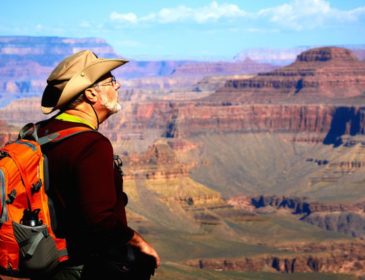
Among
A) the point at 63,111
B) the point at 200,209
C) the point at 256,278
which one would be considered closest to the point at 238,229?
the point at 200,209

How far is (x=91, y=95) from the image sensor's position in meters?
10.6

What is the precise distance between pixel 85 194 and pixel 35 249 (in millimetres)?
658

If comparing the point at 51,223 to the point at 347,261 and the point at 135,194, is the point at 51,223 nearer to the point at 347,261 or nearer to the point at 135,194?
the point at 347,261

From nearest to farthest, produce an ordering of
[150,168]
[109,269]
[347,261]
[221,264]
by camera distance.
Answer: [109,269], [221,264], [347,261], [150,168]

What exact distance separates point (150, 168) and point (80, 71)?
16722 cm

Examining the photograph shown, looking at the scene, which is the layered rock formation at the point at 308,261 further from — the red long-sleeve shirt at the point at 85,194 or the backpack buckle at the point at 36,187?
the backpack buckle at the point at 36,187

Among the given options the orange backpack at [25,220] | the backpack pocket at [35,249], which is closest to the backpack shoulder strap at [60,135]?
the orange backpack at [25,220]

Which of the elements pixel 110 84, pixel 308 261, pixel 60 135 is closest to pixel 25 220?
pixel 60 135

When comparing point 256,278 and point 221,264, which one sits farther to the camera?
point 221,264

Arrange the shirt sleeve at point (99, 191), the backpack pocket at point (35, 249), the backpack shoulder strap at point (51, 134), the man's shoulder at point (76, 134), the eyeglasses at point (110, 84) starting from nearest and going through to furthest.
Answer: the backpack pocket at point (35, 249)
the shirt sleeve at point (99, 191)
the man's shoulder at point (76, 134)
the backpack shoulder strap at point (51, 134)
the eyeglasses at point (110, 84)

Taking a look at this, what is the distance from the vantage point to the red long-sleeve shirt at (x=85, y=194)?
9.89m

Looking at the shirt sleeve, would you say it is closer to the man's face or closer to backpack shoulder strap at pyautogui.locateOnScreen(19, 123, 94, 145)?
backpack shoulder strap at pyautogui.locateOnScreen(19, 123, 94, 145)

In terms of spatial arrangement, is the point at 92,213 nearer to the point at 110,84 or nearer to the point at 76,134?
the point at 76,134

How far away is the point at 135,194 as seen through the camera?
170250mm
